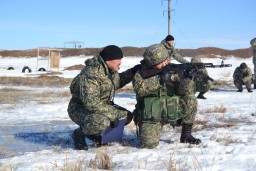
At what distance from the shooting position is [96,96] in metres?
5.52

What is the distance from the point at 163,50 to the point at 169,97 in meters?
0.64

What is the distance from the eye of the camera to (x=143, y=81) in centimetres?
570

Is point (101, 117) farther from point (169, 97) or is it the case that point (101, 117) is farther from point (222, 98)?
point (222, 98)

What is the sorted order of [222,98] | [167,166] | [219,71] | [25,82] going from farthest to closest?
[219,71]
[25,82]
[222,98]
[167,166]

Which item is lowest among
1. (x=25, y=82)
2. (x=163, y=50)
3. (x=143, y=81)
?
(x=25, y=82)

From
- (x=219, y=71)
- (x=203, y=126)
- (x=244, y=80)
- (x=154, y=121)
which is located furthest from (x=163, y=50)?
(x=219, y=71)

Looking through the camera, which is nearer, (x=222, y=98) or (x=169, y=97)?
(x=169, y=97)

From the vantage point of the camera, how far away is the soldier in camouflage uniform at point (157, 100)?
565 centimetres

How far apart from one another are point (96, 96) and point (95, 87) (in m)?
0.12

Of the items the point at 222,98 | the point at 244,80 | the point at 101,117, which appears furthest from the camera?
the point at 244,80

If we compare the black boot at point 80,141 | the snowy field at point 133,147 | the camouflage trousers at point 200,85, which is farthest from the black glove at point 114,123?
the camouflage trousers at point 200,85

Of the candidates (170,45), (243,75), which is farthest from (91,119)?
(243,75)

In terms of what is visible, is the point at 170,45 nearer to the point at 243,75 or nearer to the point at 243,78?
the point at 243,78

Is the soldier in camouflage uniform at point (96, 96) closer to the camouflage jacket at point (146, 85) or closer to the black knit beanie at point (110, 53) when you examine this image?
the black knit beanie at point (110, 53)
